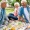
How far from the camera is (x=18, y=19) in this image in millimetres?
1365

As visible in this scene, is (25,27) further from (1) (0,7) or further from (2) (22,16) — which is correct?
(1) (0,7)

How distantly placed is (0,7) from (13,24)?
264mm

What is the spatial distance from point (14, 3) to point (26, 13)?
19 centimetres

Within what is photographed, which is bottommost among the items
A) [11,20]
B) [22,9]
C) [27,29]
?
[27,29]

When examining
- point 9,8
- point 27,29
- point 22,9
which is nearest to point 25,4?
point 22,9

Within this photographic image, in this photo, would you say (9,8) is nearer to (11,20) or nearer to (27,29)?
(11,20)

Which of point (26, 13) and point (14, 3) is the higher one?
point (14, 3)

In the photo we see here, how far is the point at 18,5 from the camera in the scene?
1359mm

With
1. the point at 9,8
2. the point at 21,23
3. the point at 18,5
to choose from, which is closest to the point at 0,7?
the point at 9,8

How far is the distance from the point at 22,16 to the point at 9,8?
190 mm

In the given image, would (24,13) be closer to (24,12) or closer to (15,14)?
(24,12)

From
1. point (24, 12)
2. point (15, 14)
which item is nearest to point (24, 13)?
point (24, 12)

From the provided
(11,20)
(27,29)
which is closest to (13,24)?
(11,20)

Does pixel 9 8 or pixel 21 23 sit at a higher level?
pixel 9 8
